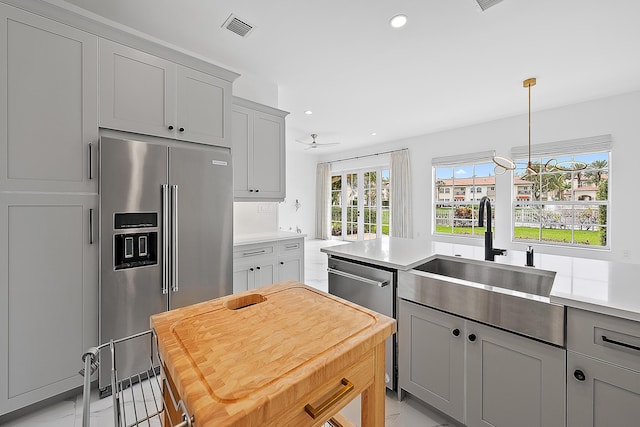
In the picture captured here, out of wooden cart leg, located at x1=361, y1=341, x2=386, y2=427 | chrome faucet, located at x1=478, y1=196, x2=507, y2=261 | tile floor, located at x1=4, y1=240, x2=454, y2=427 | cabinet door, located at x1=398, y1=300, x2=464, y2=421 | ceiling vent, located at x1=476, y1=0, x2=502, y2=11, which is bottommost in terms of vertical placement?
tile floor, located at x1=4, y1=240, x2=454, y2=427

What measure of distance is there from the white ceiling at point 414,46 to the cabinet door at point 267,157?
24.5 inches

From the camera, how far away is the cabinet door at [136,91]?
70.2 inches

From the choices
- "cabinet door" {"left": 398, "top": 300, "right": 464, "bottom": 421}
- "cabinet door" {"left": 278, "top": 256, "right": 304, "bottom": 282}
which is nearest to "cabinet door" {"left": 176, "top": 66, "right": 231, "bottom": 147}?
"cabinet door" {"left": 278, "top": 256, "right": 304, "bottom": 282}

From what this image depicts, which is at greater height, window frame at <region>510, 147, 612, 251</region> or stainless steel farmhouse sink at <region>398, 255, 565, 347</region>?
window frame at <region>510, 147, 612, 251</region>

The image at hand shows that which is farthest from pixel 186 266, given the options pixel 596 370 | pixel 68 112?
pixel 596 370

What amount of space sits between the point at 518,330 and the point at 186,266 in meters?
2.12

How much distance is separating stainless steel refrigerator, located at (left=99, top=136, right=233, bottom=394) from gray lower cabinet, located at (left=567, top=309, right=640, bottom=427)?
7.24 ft

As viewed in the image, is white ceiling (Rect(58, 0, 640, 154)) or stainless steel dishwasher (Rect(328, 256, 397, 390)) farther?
white ceiling (Rect(58, 0, 640, 154))

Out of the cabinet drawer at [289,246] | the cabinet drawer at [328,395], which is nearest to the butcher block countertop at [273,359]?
the cabinet drawer at [328,395]

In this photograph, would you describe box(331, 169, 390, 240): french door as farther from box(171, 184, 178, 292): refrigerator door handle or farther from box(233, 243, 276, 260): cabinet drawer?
box(171, 184, 178, 292): refrigerator door handle

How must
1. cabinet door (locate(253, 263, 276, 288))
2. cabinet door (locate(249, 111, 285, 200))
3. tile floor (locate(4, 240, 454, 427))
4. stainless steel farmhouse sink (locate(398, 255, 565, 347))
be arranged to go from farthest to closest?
cabinet door (locate(249, 111, 285, 200))
cabinet door (locate(253, 263, 276, 288))
tile floor (locate(4, 240, 454, 427))
stainless steel farmhouse sink (locate(398, 255, 565, 347))

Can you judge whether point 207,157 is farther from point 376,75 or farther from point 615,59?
point 615,59

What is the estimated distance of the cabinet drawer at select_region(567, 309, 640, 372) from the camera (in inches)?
39.0

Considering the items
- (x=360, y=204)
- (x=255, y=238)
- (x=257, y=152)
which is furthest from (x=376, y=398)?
(x=360, y=204)
